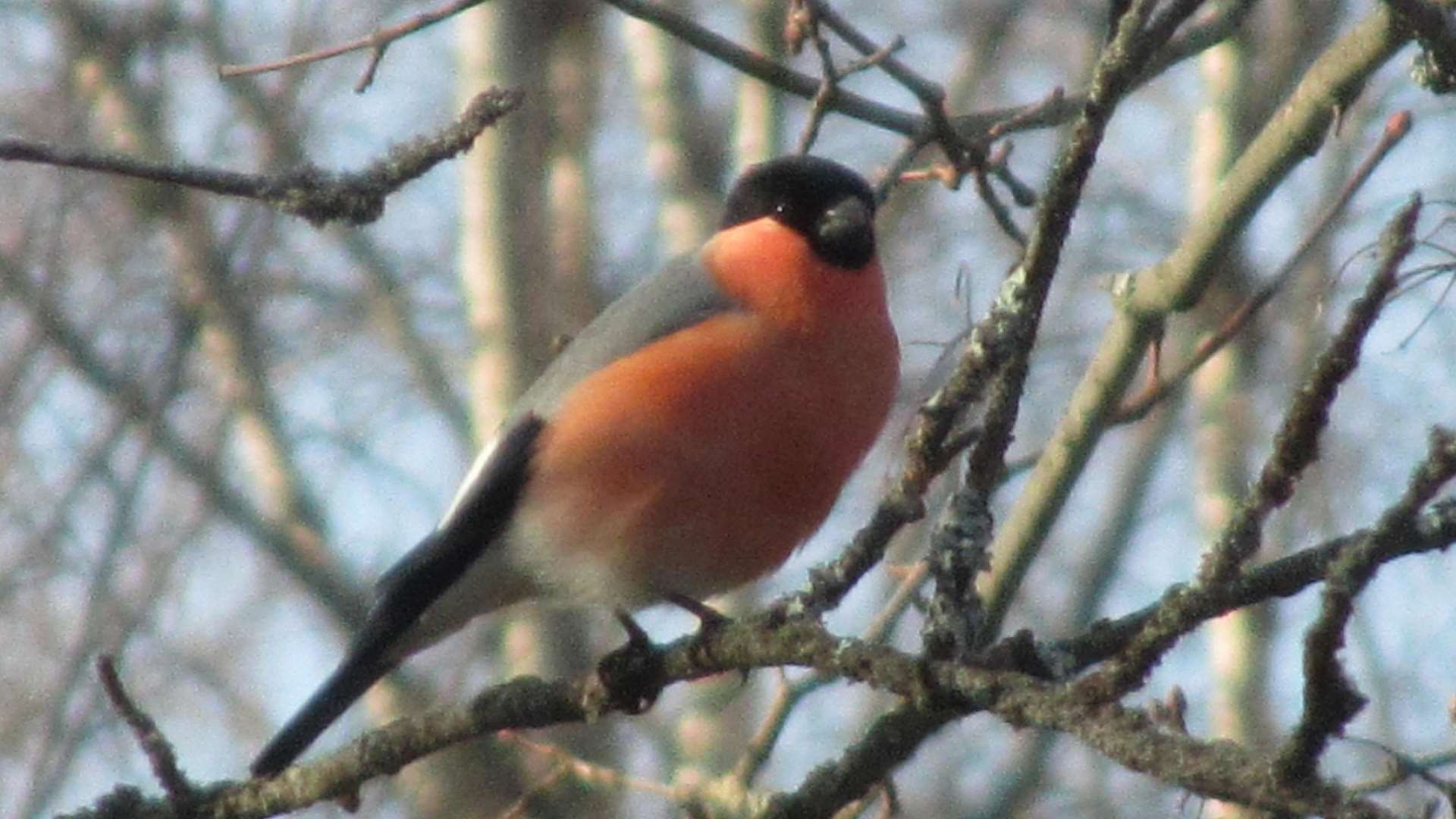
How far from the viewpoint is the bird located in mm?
3947

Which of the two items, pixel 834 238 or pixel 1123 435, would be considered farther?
pixel 1123 435

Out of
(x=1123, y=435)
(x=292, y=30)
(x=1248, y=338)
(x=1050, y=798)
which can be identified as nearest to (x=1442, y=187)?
(x=1248, y=338)

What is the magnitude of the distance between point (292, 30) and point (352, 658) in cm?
531

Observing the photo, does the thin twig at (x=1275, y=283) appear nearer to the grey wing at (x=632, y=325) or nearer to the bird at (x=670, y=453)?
the bird at (x=670, y=453)

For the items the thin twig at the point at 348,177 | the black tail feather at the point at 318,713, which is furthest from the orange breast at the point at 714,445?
the thin twig at the point at 348,177

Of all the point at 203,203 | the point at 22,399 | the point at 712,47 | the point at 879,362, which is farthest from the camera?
the point at 203,203

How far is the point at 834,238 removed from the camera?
14.7 ft

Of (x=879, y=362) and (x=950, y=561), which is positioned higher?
(x=879, y=362)

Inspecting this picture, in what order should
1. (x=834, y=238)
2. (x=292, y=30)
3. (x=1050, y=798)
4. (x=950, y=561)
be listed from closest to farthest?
(x=950, y=561)
(x=834, y=238)
(x=292, y=30)
(x=1050, y=798)

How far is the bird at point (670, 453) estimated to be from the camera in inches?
155

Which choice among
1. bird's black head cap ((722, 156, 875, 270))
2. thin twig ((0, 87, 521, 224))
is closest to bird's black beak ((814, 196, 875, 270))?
bird's black head cap ((722, 156, 875, 270))

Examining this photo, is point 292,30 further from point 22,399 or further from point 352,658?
point 352,658

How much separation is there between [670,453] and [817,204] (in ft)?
3.06

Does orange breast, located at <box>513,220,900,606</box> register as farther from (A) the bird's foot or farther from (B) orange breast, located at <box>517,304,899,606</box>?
(A) the bird's foot
